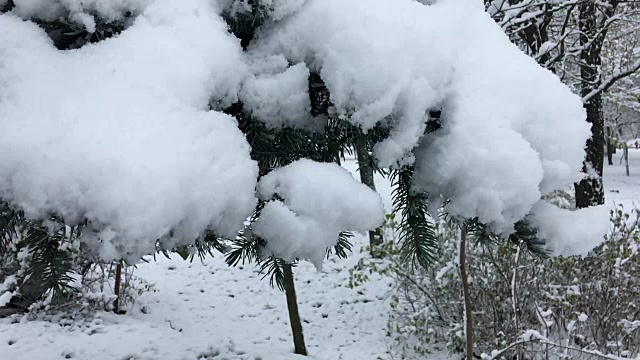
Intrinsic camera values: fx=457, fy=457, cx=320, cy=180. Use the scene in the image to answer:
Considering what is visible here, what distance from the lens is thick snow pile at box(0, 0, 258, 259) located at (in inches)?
30.4

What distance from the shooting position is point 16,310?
4.02 meters

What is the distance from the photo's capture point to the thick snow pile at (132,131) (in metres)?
0.77

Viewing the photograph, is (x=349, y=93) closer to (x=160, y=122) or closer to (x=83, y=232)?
(x=160, y=122)

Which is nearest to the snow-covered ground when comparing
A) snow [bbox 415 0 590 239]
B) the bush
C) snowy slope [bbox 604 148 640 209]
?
the bush

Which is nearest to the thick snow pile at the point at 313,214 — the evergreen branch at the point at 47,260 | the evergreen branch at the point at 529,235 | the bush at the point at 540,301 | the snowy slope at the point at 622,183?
the evergreen branch at the point at 529,235

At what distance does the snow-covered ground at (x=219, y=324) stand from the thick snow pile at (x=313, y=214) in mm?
2280

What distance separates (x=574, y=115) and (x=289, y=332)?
4.36m

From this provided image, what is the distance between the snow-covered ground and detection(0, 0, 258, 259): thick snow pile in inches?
95.3

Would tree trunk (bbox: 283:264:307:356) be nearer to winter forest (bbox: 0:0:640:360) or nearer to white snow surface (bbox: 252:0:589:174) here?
winter forest (bbox: 0:0:640:360)

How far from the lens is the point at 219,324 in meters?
5.12

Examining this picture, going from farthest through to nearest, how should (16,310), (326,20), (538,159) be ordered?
(16,310)
(326,20)
(538,159)

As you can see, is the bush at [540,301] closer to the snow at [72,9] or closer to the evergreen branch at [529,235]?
the evergreen branch at [529,235]

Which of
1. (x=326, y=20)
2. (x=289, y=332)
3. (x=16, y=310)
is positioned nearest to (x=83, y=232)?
(x=326, y=20)

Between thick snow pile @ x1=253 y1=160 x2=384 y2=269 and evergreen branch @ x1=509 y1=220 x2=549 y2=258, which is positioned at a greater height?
evergreen branch @ x1=509 y1=220 x2=549 y2=258
